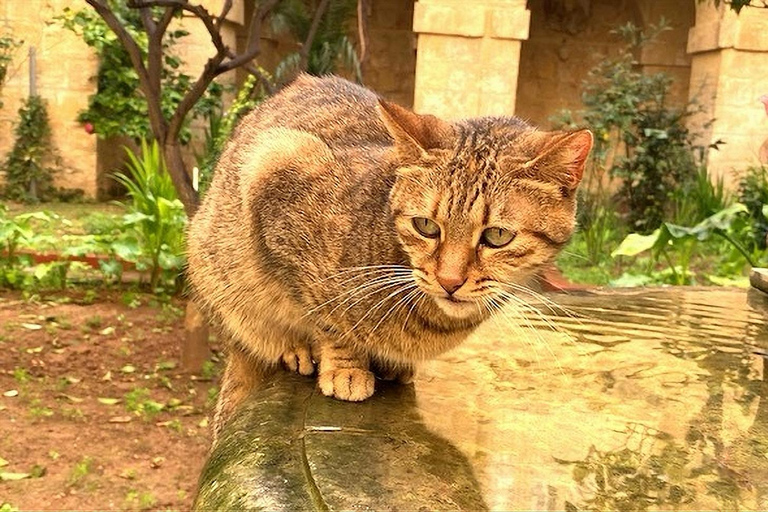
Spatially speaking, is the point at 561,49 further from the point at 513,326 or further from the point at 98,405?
the point at 513,326

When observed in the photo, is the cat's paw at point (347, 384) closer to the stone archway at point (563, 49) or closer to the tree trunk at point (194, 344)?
the tree trunk at point (194, 344)

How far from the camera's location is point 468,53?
343 inches

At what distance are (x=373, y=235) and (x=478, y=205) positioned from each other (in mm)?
297

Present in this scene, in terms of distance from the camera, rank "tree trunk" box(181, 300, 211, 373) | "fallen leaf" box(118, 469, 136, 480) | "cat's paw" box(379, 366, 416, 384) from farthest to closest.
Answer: "tree trunk" box(181, 300, 211, 373)
"fallen leaf" box(118, 469, 136, 480)
"cat's paw" box(379, 366, 416, 384)

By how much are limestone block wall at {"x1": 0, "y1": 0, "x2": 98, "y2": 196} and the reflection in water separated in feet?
25.6

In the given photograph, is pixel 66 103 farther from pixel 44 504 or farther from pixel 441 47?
pixel 44 504

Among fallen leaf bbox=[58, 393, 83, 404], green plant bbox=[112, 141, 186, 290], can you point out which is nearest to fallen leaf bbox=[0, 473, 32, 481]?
fallen leaf bbox=[58, 393, 83, 404]

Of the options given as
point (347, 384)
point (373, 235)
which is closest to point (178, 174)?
point (373, 235)

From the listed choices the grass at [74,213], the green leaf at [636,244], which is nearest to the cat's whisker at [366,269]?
the green leaf at [636,244]

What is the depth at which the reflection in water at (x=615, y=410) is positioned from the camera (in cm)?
138

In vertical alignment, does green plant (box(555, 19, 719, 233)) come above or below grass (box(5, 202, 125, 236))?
above

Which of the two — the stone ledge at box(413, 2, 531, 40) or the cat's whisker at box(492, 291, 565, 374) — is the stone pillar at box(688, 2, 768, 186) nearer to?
the stone ledge at box(413, 2, 531, 40)

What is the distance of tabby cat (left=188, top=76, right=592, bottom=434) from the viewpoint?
5.69ft

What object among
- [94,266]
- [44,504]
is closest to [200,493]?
[44,504]
